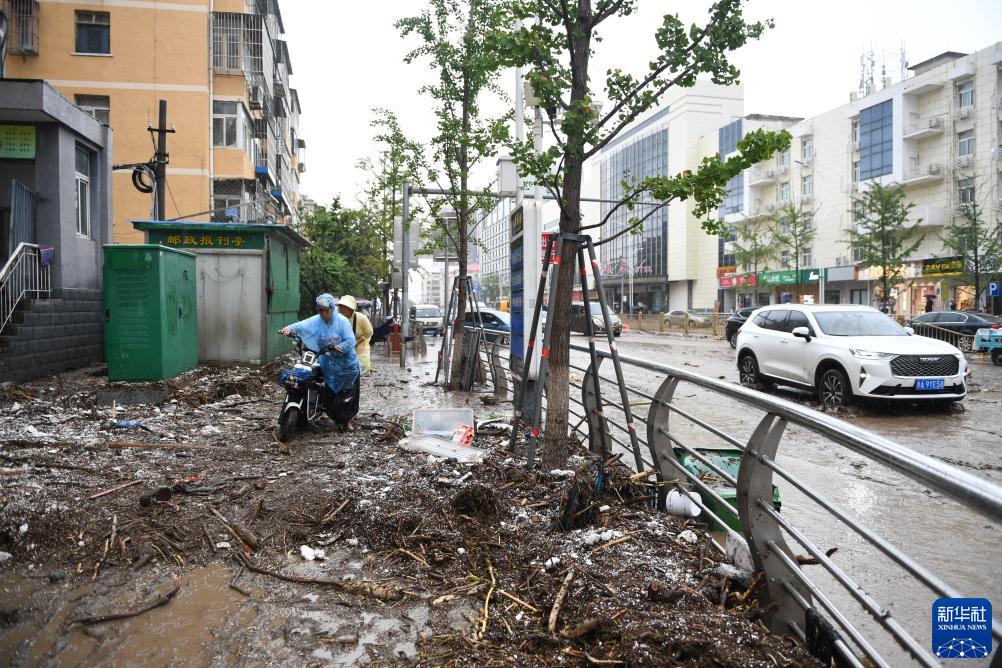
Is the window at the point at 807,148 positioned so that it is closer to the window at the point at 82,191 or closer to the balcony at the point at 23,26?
the balcony at the point at 23,26

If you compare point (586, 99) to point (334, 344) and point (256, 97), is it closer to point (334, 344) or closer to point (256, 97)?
point (334, 344)

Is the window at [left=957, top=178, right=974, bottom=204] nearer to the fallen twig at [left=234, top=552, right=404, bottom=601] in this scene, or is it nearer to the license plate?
the license plate

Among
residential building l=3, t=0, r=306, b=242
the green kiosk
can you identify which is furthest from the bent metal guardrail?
residential building l=3, t=0, r=306, b=242

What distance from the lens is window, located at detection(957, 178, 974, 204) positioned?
40.9 meters

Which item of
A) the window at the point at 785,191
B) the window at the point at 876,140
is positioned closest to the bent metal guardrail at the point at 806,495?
the window at the point at 876,140

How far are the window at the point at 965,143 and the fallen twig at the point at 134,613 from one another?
164 ft

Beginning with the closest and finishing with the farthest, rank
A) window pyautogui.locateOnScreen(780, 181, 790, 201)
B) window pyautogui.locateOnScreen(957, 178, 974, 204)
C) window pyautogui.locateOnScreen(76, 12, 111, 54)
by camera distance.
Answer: window pyautogui.locateOnScreen(76, 12, 111, 54) < window pyautogui.locateOnScreen(957, 178, 974, 204) < window pyautogui.locateOnScreen(780, 181, 790, 201)

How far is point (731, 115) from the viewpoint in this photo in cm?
7662

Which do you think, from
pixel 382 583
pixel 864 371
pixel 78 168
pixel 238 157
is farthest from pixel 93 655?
pixel 238 157

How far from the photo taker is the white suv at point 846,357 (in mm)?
10406

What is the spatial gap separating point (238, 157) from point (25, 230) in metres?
19.3

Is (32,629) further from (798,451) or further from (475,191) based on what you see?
(475,191)

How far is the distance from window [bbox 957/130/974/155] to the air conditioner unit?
40682 mm

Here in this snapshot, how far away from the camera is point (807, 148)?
55.1 m
